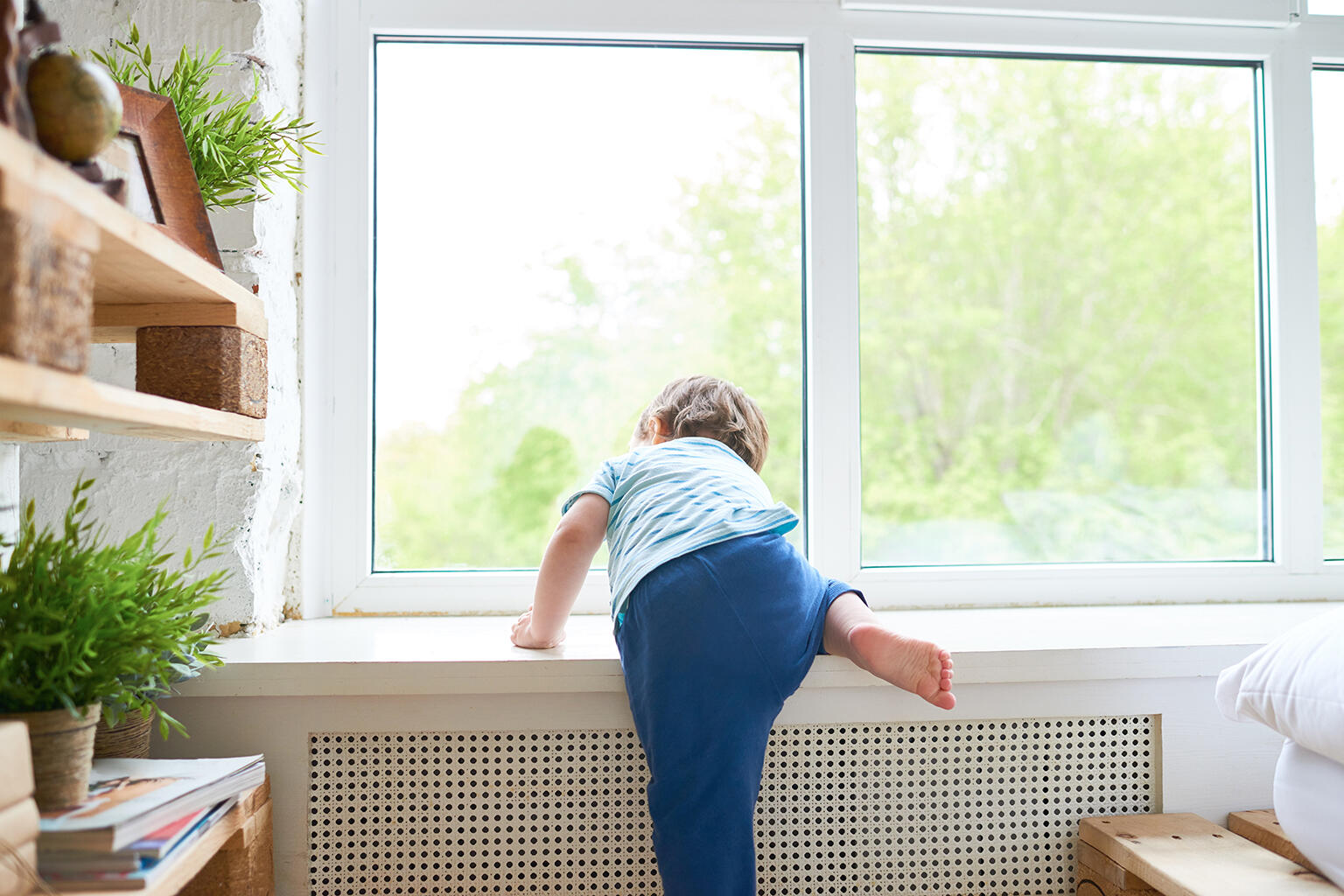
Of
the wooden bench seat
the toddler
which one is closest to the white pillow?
the wooden bench seat

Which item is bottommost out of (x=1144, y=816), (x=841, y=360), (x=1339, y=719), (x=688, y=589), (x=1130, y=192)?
(x=1144, y=816)

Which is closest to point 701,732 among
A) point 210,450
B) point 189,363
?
point 189,363

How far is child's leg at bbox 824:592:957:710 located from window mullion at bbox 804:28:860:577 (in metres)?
0.51

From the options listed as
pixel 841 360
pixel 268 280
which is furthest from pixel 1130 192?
pixel 268 280

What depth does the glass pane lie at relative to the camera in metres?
1.85

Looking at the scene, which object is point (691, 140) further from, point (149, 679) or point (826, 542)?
point (149, 679)

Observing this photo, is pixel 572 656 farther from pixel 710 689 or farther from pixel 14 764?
pixel 14 764

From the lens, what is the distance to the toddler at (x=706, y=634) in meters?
1.15

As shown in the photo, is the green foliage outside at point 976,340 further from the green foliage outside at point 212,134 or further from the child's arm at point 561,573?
the green foliage outside at point 212,134

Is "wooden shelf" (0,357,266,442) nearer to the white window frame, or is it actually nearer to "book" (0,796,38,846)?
"book" (0,796,38,846)

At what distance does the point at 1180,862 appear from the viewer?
1.16 metres

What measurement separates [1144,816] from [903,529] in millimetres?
628

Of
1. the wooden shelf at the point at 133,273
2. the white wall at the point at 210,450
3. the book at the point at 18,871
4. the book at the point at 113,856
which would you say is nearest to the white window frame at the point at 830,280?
the white wall at the point at 210,450

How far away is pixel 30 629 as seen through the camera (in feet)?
2.63
